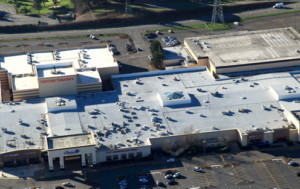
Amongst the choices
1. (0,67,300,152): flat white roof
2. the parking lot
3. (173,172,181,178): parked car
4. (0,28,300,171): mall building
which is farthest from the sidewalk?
(173,172,181,178): parked car

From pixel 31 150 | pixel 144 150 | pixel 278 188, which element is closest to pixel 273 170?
pixel 278 188

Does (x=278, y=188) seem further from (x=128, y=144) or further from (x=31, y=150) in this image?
(x=31, y=150)

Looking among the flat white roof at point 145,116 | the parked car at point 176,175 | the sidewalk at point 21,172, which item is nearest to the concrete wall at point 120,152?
the flat white roof at point 145,116

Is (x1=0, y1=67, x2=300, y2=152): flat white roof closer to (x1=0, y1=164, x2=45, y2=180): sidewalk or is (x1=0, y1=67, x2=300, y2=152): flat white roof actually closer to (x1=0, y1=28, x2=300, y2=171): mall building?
(x1=0, y1=28, x2=300, y2=171): mall building

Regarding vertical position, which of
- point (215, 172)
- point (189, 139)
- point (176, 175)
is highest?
point (189, 139)

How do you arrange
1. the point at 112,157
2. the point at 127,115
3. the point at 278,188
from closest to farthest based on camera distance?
1. the point at 278,188
2. the point at 112,157
3. the point at 127,115

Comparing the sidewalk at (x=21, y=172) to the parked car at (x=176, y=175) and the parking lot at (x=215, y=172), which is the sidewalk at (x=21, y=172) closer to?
the parking lot at (x=215, y=172)

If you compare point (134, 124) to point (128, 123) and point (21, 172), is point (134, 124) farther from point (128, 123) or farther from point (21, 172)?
point (21, 172)

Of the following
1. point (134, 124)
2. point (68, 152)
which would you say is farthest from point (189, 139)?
point (68, 152)
